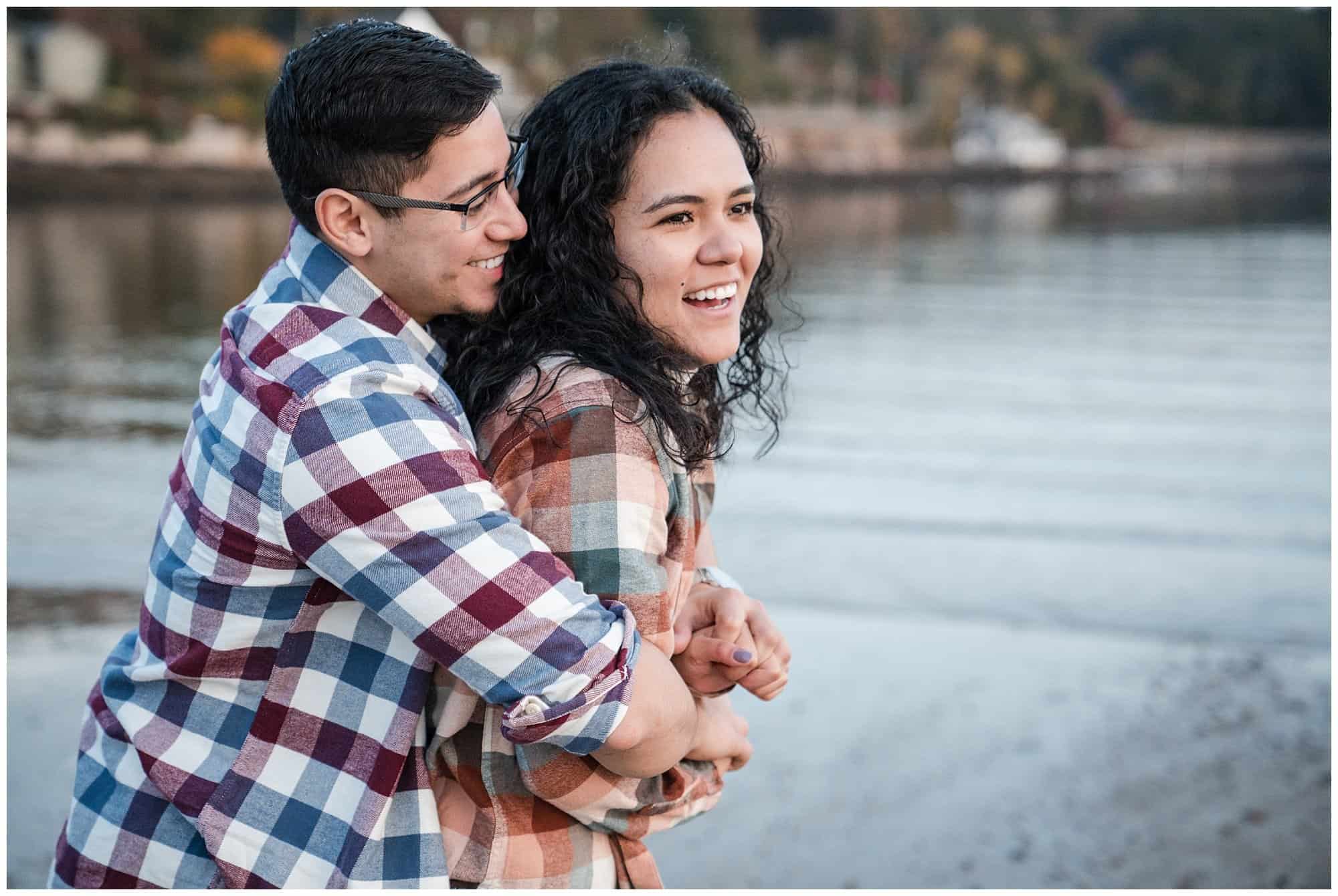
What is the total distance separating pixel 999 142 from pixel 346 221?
261ft

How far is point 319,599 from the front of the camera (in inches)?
61.3

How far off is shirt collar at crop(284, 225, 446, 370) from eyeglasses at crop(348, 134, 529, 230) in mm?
85

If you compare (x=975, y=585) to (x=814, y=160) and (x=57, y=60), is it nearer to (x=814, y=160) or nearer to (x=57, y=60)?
(x=57, y=60)

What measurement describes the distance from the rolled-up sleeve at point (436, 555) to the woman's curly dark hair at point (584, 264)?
0.84ft

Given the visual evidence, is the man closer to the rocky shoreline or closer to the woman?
the woman

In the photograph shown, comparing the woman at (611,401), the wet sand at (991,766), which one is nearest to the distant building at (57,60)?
the wet sand at (991,766)

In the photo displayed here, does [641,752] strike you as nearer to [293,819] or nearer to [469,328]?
[293,819]

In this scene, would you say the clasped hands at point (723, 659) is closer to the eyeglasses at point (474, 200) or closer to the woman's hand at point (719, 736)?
the woman's hand at point (719, 736)

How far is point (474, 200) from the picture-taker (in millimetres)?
1733

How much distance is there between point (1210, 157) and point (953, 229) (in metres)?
63.3

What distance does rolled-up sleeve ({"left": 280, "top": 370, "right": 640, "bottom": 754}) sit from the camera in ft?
4.75

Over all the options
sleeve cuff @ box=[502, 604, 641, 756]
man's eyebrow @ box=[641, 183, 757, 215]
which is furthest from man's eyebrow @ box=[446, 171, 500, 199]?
sleeve cuff @ box=[502, 604, 641, 756]

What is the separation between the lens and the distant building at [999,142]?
7675cm

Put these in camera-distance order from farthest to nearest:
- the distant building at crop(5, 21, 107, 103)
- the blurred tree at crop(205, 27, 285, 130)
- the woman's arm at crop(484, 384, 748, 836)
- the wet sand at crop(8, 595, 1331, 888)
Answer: the blurred tree at crop(205, 27, 285, 130) → the distant building at crop(5, 21, 107, 103) → the wet sand at crop(8, 595, 1331, 888) → the woman's arm at crop(484, 384, 748, 836)
